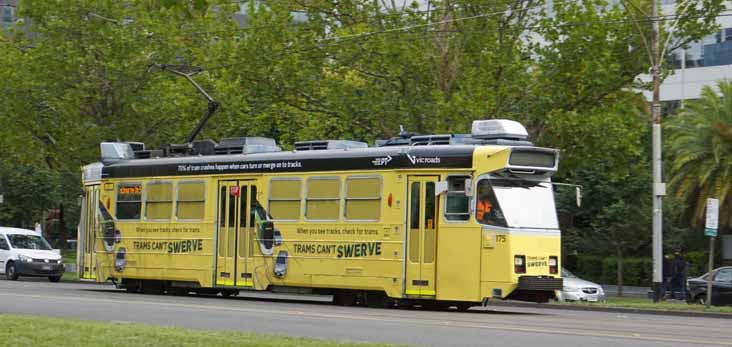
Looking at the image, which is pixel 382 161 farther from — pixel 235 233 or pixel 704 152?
pixel 704 152

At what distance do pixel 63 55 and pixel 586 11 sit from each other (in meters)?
17.5

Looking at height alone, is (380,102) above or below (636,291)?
above

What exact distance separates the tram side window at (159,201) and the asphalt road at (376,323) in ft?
9.99

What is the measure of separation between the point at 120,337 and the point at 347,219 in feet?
32.9

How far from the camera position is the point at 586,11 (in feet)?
114

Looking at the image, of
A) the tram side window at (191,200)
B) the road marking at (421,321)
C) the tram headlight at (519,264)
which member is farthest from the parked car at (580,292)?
the road marking at (421,321)

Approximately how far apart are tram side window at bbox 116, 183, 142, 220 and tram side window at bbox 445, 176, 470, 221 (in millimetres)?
8456

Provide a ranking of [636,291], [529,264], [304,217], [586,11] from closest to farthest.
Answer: [529,264], [304,217], [586,11], [636,291]

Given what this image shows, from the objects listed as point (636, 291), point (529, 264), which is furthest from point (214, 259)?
point (636, 291)

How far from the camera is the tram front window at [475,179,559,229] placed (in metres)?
21.7

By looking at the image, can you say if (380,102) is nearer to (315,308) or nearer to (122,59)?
(122,59)

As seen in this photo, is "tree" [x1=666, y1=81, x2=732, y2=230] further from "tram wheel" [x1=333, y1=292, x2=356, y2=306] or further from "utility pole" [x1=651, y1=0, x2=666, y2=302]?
"tram wheel" [x1=333, y1=292, x2=356, y2=306]

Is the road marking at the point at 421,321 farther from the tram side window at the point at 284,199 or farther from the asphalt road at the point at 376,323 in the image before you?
the tram side window at the point at 284,199

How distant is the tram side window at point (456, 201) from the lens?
21906 mm
